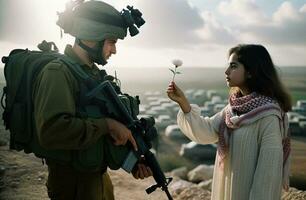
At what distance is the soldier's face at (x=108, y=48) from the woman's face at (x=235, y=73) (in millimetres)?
892

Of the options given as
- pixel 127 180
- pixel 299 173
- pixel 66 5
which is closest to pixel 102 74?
pixel 66 5

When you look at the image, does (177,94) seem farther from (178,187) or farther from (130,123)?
(178,187)

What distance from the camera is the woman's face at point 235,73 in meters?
3.07

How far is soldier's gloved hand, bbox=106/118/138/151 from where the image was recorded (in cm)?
251

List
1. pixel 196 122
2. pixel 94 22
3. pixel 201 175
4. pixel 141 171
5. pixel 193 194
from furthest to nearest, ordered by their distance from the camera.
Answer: pixel 201 175, pixel 193 194, pixel 196 122, pixel 141 171, pixel 94 22

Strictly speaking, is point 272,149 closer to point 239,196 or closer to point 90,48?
point 239,196

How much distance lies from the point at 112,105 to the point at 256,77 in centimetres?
110

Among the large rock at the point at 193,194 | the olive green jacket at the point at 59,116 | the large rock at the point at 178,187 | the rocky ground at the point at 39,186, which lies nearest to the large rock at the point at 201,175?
the rocky ground at the point at 39,186

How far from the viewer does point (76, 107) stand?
8.28 feet

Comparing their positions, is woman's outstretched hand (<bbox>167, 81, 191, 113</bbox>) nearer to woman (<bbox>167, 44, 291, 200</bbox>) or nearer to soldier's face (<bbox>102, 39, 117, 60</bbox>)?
woman (<bbox>167, 44, 291, 200</bbox>)

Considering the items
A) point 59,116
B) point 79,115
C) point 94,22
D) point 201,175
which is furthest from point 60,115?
point 201,175

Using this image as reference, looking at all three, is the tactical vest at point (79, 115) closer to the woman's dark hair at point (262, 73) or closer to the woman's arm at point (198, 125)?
the woman's arm at point (198, 125)

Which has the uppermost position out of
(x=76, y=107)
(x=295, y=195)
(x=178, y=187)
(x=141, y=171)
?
(x=76, y=107)

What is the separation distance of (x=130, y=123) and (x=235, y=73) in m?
0.90
